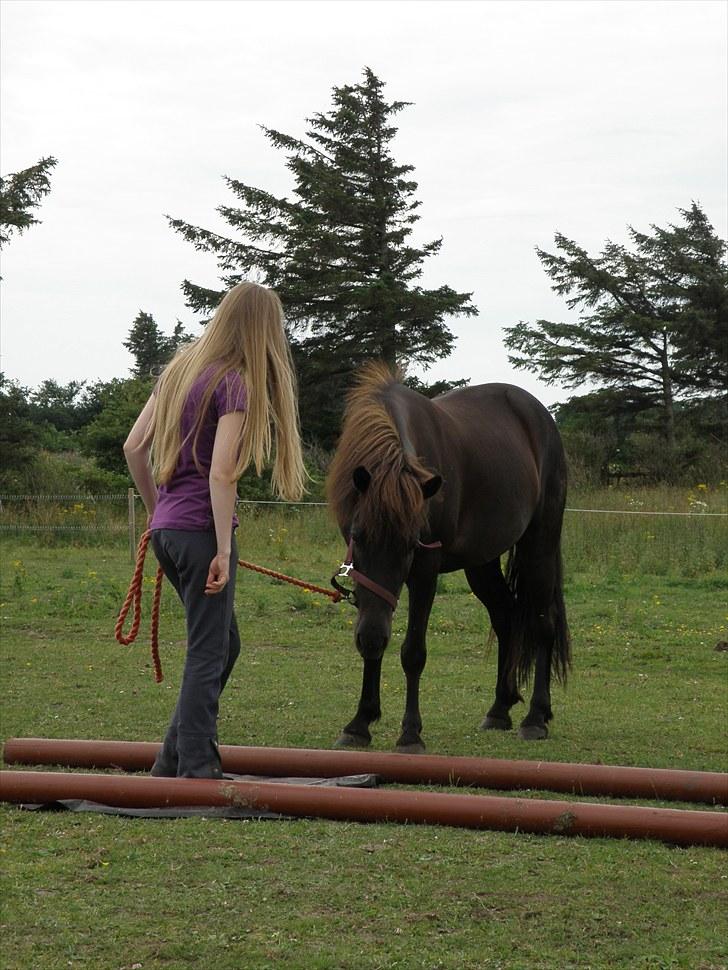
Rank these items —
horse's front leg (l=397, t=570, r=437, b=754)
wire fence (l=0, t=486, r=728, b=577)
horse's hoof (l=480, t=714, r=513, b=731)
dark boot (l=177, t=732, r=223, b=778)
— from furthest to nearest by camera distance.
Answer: wire fence (l=0, t=486, r=728, b=577) < horse's hoof (l=480, t=714, r=513, b=731) < horse's front leg (l=397, t=570, r=437, b=754) < dark boot (l=177, t=732, r=223, b=778)

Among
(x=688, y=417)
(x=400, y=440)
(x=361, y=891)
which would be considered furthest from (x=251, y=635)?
(x=688, y=417)

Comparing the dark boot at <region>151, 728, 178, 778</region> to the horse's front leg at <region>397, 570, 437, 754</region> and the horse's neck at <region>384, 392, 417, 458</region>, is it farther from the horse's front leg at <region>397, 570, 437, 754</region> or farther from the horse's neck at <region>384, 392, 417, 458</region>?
the horse's neck at <region>384, 392, 417, 458</region>

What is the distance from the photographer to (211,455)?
500cm

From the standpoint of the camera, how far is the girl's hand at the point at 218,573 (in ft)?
15.9

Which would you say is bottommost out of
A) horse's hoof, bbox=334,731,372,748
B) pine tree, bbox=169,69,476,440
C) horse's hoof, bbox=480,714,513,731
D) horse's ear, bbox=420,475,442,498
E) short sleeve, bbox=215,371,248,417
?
horse's hoof, bbox=480,714,513,731

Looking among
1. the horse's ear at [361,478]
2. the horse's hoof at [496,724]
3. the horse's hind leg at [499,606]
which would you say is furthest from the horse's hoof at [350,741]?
the horse's ear at [361,478]

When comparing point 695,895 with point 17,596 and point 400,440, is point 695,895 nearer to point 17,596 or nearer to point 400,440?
point 400,440

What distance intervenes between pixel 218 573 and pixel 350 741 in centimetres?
213

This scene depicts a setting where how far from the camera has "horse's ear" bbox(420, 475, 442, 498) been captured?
6062mm

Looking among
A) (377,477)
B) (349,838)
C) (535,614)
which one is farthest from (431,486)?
(535,614)

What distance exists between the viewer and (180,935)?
3529 millimetres

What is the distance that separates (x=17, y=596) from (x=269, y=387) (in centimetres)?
956

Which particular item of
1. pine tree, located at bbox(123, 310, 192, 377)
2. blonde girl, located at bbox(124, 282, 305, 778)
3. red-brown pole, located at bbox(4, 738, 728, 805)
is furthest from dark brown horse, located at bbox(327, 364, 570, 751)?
pine tree, located at bbox(123, 310, 192, 377)

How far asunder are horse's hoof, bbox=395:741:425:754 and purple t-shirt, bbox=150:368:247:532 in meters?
2.03
